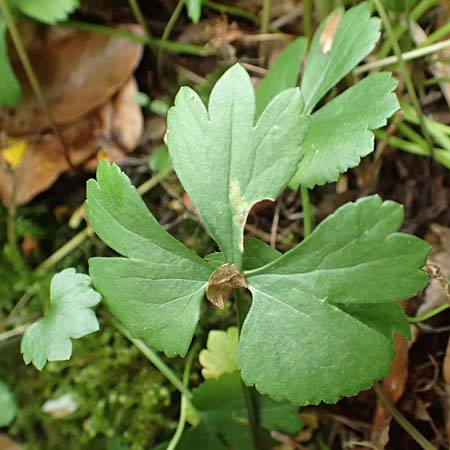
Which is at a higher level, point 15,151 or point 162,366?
point 15,151

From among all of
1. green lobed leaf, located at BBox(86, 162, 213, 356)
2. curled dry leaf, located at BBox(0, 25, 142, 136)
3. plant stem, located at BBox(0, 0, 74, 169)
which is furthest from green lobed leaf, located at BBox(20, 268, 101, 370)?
curled dry leaf, located at BBox(0, 25, 142, 136)

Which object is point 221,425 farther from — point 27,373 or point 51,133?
point 51,133

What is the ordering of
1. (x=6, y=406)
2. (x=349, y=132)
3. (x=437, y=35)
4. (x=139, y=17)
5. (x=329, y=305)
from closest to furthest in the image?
(x=329, y=305) < (x=349, y=132) < (x=437, y=35) < (x=6, y=406) < (x=139, y=17)

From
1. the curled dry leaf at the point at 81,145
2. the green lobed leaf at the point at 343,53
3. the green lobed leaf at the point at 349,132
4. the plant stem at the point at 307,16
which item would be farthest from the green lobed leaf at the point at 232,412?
the plant stem at the point at 307,16

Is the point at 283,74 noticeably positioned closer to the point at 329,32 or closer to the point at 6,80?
the point at 329,32

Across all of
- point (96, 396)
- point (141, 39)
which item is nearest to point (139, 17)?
point (141, 39)

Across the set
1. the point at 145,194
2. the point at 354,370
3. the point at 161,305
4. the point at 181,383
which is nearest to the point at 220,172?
the point at 161,305
